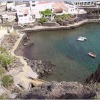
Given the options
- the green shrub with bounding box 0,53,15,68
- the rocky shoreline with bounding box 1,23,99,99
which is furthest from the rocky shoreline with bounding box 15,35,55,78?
the green shrub with bounding box 0,53,15,68

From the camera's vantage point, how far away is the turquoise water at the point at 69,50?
16.3 meters

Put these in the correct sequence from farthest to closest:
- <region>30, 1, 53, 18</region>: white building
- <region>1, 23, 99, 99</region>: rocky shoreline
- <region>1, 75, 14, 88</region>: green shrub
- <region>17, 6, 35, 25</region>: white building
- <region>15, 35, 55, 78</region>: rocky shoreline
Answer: <region>30, 1, 53, 18</region>: white building → <region>17, 6, 35, 25</region>: white building → <region>15, 35, 55, 78</region>: rocky shoreline → <region>1, 75, 14, 88</region>: green shrub → <region>1, 23, 99, 99</region>: rocky shoreline

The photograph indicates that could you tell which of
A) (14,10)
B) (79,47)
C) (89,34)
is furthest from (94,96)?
(14,10)

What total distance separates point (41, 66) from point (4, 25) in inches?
458

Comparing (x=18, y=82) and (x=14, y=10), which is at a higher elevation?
(x=14, y=10)

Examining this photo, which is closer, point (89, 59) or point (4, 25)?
point (89, 59)

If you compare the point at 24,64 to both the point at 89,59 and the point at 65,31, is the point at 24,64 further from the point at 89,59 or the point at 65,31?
the point at 65,31

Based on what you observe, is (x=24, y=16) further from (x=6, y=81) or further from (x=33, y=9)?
(x=6, y=81)

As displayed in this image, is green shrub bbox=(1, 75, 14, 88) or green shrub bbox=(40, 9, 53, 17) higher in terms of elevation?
green shrub bbox=(40, 9, 53, 17)

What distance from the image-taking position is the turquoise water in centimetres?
1629

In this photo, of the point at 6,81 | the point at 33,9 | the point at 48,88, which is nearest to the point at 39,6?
the point at 33,9

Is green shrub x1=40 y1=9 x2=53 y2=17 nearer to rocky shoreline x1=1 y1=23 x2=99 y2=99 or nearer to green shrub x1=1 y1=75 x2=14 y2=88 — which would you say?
rocky shoreline x1=1 y1=23 x2=99 y2=99

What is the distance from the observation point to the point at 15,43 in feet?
72.6

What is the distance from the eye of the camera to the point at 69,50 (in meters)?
20.8
